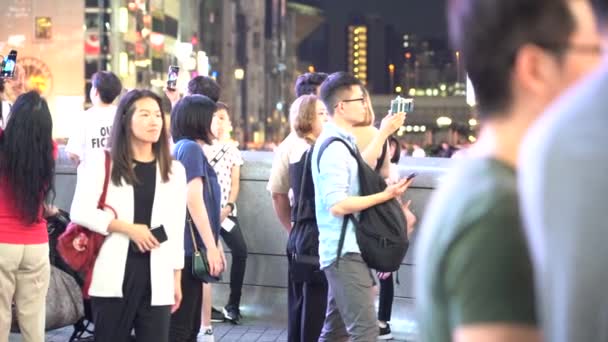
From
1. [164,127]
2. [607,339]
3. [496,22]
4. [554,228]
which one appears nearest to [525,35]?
[496,22]

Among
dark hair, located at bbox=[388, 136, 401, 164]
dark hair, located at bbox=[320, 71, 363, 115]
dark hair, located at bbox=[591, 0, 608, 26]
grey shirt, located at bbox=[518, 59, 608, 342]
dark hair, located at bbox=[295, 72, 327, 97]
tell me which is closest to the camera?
Result: grey shirt, located at bbox=[518, 59, 608, 342]

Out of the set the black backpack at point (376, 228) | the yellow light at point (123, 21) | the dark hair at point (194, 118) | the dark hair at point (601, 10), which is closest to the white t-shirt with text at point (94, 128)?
the dark hair at point (194, 118)

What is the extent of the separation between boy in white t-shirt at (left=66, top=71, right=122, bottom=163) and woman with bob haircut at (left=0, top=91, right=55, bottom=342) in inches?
78.4

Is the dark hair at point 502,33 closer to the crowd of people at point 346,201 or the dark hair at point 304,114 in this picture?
the crowd of people at point 346,201

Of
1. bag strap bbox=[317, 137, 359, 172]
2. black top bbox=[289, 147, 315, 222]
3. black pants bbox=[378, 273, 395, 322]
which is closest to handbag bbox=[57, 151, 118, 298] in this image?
bag strap bbox=[317, 137, 359, 172]

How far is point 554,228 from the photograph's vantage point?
1.65 metres

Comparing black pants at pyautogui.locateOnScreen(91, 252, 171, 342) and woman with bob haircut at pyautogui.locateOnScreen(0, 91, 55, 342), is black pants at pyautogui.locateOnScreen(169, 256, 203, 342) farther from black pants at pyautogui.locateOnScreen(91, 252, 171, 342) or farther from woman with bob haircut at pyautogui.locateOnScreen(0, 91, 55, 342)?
black pants at pyautogui.locateOnScreen(91, 252, 171, 342)

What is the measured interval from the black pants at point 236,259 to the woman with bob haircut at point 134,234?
352 centimetres

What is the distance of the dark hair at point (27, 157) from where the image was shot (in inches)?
247

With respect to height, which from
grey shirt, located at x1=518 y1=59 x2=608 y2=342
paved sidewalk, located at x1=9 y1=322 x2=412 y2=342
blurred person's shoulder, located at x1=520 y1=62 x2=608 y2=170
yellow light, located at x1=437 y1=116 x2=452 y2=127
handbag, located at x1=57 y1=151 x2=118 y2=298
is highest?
yellow light, located at x1=437 y1=116 x2=452 y2=127

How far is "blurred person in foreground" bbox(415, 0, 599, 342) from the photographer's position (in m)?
1.85

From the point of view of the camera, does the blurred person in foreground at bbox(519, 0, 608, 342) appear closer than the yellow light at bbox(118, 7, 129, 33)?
Yes

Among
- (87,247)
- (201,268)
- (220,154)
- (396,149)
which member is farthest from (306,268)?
(396,149)

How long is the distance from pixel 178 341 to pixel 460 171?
5046 mm
